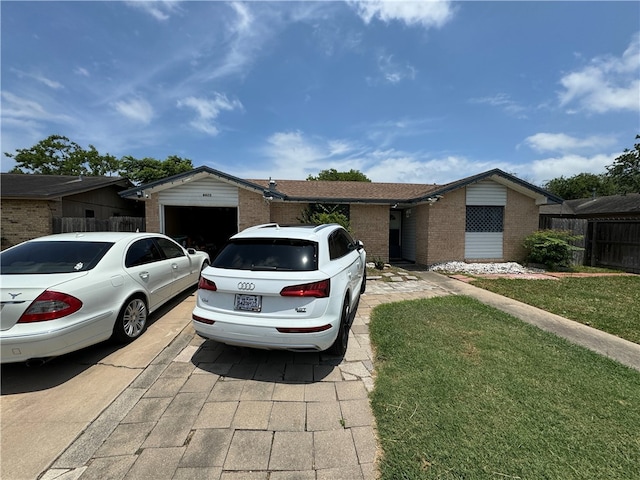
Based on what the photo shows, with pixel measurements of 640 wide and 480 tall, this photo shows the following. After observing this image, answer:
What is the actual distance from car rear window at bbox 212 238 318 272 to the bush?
1179 centimetres

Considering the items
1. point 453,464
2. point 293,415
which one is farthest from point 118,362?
point 453,464

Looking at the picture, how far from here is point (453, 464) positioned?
205cm

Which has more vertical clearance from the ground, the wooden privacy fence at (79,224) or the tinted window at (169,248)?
the wooden privacy fence at (79,224)

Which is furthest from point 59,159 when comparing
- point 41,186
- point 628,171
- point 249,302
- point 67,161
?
point 628,171

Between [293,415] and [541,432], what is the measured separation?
2.08 m

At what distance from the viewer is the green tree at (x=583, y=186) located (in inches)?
1743

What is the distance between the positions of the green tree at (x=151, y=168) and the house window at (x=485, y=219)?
83.2 ft

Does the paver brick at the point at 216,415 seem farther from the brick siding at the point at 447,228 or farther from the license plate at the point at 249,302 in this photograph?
the brick siding at the point at 447,228

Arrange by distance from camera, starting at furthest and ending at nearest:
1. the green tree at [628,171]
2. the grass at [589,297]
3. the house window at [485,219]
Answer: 1. the green tree at [628,171]
2. the house window at [485,219]
3. the grass at [589,297]

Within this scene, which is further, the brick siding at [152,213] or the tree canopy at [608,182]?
the tree canopy at [608,182]

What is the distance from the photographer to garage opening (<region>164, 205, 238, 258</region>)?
1356 cm

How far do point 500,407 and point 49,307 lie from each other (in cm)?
464

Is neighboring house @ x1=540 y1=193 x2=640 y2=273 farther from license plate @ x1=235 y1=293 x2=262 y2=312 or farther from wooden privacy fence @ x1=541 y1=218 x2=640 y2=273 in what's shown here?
license plate @ x1=235 y1=293 x2=262 y2=312

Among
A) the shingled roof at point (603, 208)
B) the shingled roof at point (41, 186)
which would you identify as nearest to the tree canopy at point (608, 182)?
the shingled roof at point (603, 208)
